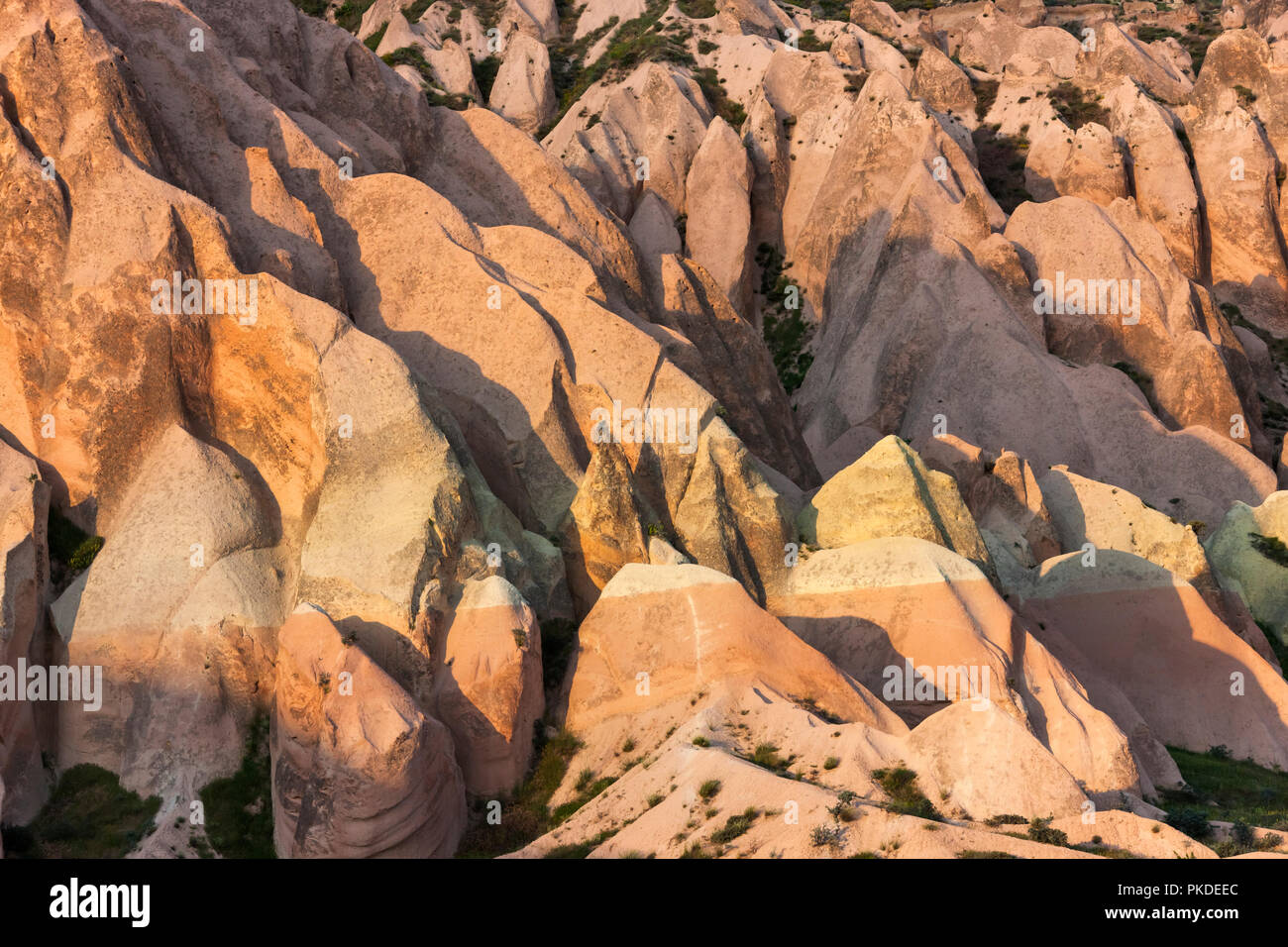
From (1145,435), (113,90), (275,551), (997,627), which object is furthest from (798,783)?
(1145,435)

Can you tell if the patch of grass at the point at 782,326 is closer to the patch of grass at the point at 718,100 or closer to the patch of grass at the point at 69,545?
the patch of grass at the point at 718,100

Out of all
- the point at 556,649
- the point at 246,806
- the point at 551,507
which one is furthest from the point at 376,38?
the point at 246,806

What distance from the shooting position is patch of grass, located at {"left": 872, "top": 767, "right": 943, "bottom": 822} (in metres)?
22.6

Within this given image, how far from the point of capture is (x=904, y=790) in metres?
23.9

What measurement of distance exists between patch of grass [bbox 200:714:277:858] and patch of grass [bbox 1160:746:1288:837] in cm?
1908

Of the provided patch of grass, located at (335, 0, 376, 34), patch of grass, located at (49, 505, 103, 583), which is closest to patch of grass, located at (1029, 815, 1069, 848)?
patch of grass, located at (49, 505, 103, 583)

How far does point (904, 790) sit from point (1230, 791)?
41.0 feet

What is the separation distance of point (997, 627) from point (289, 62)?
3289 centimetres

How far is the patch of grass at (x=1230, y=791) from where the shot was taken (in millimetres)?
27297

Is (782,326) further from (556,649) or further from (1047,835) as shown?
(1047,835)

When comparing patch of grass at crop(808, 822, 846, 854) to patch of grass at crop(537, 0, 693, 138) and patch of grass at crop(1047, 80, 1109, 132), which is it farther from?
patch of grass at crop(537, 0, 693, 138)

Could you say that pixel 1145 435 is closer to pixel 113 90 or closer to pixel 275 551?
pixel 275 551

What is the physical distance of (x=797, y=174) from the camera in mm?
63406

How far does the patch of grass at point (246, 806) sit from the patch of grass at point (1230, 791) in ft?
62.6
